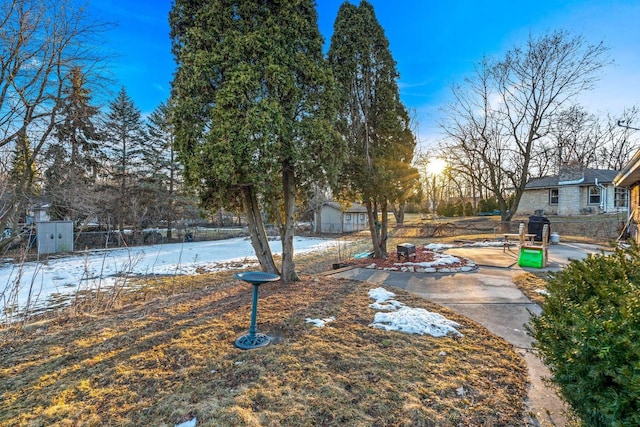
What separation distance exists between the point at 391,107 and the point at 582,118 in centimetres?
2047

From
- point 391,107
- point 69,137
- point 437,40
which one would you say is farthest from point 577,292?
point 69,137

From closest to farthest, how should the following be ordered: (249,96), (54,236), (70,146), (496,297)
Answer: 1. (249,96)
2. (496,297)
3. (70,146)
4. (54,236)

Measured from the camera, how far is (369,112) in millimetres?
8375

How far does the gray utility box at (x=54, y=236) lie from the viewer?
47.2 ft

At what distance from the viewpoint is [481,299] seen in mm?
5062

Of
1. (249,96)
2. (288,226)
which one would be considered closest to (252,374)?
(288,226)

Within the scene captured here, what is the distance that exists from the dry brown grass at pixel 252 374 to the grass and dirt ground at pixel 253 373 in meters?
0.01

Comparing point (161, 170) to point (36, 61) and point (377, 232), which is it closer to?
point (36, 61)

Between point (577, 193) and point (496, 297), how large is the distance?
71.6 feet

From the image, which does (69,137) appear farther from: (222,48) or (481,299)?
(481,299)

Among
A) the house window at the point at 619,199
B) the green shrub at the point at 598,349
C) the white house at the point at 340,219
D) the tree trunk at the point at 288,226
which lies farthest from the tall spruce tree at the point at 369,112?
the house window at the point at 619,199

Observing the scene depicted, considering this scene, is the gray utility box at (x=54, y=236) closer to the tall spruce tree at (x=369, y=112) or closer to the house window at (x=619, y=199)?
the tall spruce tree at (x=369, y=112)

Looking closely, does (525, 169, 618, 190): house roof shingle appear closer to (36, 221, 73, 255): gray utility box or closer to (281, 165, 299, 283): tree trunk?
(281, 165, 299, 283): tree trunk

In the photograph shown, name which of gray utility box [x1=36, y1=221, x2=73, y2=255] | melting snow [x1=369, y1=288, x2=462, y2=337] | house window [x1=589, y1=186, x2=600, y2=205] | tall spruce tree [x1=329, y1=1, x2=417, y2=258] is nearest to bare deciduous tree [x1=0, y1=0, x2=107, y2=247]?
tall spruce tree [x1=329, y1=1, x2=417, y2=258]
